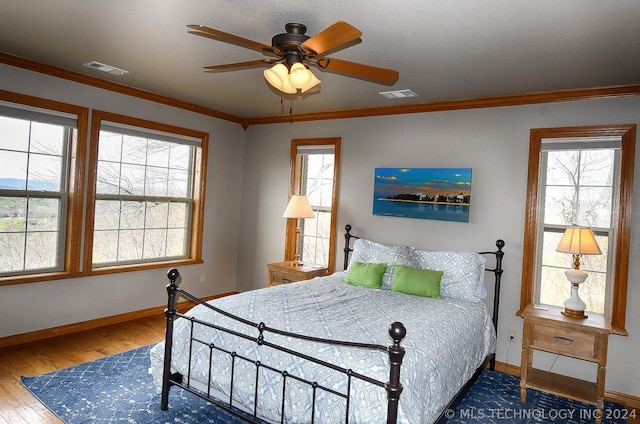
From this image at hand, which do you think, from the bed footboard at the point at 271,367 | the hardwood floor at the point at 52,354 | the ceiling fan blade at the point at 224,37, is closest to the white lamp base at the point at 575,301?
the hardwood floor at the point at 52,354

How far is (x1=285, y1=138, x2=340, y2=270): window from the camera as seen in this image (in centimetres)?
486

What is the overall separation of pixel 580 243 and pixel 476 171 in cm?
116

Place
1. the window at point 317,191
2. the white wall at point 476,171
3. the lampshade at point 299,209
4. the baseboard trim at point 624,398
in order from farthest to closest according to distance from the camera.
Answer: the window at point 317,191, the lampshade at point 299,209, the white wall at point 476,171, the baseboard trim at point 624,398

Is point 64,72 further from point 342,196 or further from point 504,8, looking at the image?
point 504,8

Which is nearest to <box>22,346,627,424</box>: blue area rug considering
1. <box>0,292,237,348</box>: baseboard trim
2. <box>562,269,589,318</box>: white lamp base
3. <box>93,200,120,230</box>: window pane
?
<box>562,269,589,318</box>: white lamp base

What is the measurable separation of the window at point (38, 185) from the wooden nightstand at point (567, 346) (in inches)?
160

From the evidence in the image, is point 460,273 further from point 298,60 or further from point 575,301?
point 298,60

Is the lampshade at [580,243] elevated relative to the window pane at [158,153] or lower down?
lower down

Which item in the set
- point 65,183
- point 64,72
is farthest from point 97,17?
point 65,183

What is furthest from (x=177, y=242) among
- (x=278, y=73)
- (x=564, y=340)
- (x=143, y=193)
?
(x=564, y=340)

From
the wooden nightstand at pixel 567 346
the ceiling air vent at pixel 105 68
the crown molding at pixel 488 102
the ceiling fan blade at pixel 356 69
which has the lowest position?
the wooden nightstand at pixel 567 346

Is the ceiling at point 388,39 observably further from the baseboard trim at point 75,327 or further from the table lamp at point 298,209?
the baseboard trim at point 75,327

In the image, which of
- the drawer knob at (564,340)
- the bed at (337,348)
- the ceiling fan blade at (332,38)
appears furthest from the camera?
the drawer knob at (564,340)

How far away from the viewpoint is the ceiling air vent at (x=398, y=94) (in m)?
3.85
